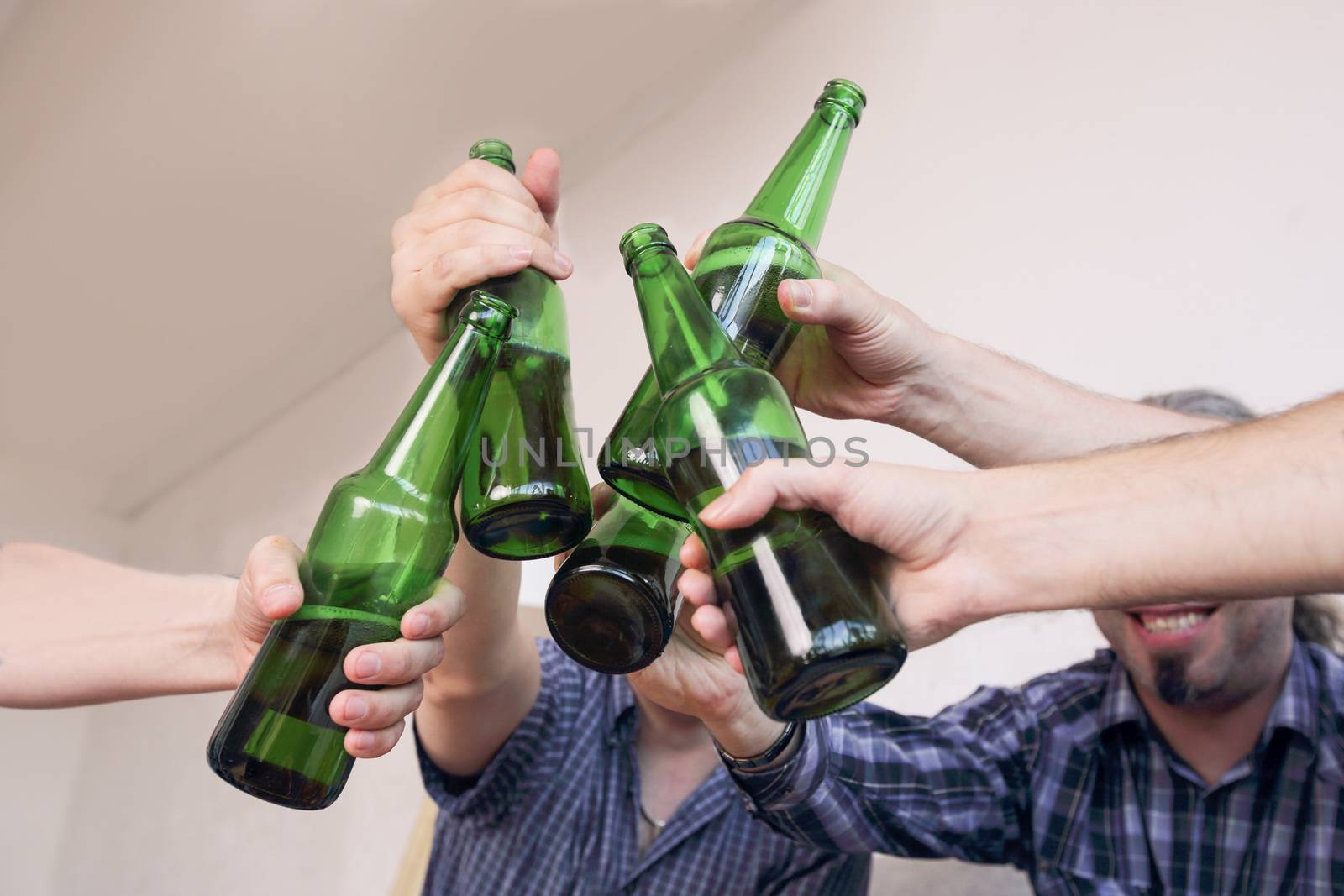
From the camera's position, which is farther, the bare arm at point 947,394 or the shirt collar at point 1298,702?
the shirt collar at point 1298,702

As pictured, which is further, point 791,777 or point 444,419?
point 791,777

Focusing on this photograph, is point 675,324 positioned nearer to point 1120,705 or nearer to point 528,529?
point 528,529

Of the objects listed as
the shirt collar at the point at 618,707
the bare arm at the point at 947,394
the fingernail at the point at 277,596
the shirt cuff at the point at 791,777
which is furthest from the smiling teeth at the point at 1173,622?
the fingernail at the point at 277,596

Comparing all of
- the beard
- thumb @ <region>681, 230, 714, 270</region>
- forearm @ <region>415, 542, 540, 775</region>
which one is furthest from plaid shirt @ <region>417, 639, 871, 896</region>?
thumb @ <region>681, 230, 714, 270</region>

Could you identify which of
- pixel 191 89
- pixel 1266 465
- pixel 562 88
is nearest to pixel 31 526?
pixel 191 89

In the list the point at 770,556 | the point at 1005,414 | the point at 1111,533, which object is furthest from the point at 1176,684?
the point at 770,556

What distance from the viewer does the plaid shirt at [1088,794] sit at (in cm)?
98

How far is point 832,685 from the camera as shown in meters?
0.44

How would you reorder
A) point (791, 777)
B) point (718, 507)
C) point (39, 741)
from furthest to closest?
point (39, 741), point (791, 777), point (718, 507)

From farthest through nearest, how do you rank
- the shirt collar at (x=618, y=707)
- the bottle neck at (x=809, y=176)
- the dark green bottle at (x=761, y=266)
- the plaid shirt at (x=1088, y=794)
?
the shirt collar at (x=618, y=707) < the plaid shirt at (x=1088, y=794) < the bottle neck at (x=809, y=176) < the dark green bottle at (x=761, y=266)

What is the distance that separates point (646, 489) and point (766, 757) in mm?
406

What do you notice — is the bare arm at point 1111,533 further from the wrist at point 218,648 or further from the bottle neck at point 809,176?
the wrist at point 218,648

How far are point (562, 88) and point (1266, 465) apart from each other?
148 cm

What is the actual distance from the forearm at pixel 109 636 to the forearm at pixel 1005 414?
55 cm
